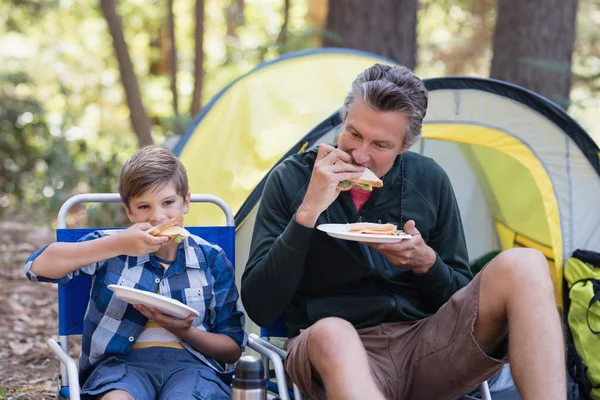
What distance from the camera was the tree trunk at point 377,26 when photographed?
246 inches

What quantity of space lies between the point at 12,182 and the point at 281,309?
588 centimetres

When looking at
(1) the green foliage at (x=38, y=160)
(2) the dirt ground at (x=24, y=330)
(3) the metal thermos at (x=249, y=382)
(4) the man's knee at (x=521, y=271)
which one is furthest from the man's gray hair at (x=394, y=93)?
(1) the green foliage at (x=38, y=160)

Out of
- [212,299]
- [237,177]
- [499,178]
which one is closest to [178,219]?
[212,299]

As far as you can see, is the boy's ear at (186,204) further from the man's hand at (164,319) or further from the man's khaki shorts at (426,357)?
the man's khaki shorts at (426,357)

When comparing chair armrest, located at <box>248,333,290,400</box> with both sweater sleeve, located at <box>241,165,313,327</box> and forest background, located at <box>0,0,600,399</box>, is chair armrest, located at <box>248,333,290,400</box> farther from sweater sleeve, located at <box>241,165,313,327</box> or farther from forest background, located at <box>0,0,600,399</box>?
forest background, located at <box>0,0,600,399</box>

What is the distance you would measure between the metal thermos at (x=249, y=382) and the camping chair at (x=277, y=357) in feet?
0.88

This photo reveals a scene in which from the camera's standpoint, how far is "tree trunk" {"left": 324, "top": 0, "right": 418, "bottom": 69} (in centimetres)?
625

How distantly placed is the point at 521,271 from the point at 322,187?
0.65 metres

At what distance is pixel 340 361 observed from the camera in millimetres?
2244

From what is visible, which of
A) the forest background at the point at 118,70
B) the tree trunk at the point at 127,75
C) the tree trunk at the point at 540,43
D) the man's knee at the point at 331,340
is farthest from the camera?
the tree trunk at the point at 127,75

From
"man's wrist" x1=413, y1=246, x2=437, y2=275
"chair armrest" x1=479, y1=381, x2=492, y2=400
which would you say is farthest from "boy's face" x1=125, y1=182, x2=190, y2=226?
"chair armrest" x1=479, y1=381, x2=492, y2=400

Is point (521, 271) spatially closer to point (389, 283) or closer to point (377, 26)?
point (389, 283)

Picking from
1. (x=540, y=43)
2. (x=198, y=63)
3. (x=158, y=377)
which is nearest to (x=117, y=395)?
(x=158, y=377)

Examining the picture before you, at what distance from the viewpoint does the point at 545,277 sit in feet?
7.70
